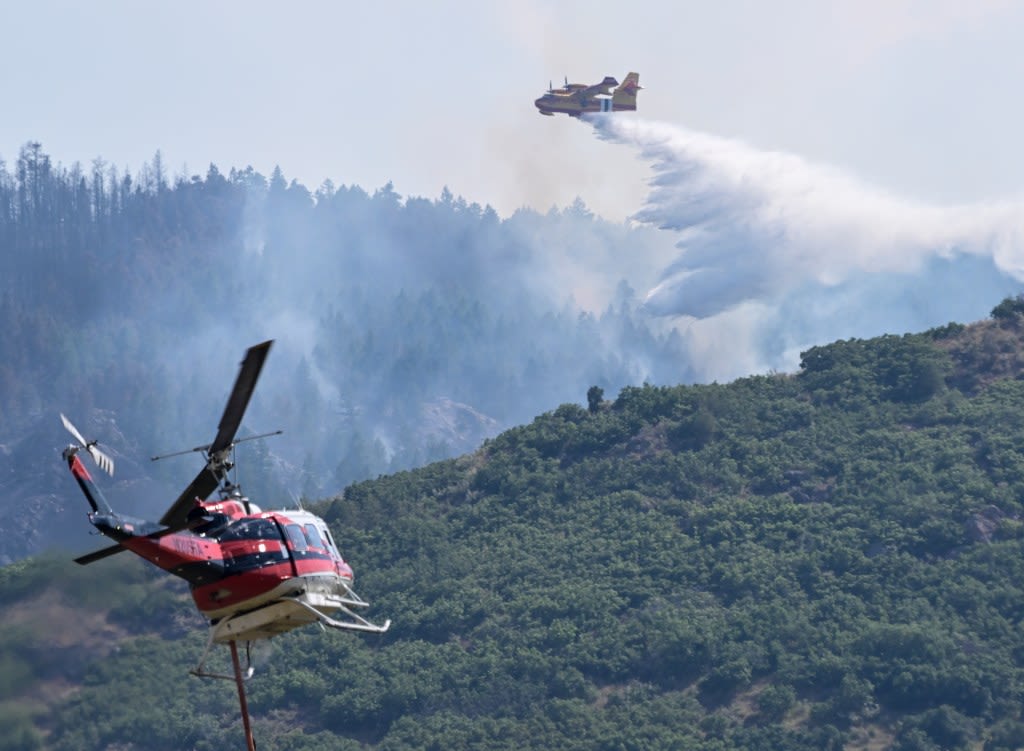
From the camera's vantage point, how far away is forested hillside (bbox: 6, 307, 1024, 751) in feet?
294

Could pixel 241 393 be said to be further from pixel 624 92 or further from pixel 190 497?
pixel 624 92

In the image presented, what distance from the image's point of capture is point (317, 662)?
325 feet

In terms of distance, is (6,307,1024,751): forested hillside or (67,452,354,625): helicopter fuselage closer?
(67,452,354,625): helicopter fuselage

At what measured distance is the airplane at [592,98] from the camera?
13275 centimetres

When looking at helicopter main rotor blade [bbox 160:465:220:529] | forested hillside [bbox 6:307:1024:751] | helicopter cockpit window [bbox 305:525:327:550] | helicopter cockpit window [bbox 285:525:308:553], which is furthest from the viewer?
forested hillside [bbox 6:307:1024:751]

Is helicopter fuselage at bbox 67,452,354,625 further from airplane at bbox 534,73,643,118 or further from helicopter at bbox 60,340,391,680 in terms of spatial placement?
airplane at bbox 534,73,643,118

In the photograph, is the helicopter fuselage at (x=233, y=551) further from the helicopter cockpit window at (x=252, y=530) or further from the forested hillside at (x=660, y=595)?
the forested hillside at (x=660, y=595)

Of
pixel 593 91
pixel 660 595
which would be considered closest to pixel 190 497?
pixel 660 595

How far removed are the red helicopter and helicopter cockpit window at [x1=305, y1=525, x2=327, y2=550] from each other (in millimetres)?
30

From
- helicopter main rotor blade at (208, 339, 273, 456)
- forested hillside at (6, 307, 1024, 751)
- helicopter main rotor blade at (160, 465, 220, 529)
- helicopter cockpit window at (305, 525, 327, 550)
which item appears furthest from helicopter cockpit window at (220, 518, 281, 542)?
forested hillside at (6, 307, 1024, 751)

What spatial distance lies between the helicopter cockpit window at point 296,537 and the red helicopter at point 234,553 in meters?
0.02

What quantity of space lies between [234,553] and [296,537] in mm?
1507

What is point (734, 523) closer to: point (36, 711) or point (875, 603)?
point (875, 603)

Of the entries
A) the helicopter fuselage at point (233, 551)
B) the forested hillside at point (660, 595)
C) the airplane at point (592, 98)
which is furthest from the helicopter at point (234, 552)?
the airplane at point (592, 98)
